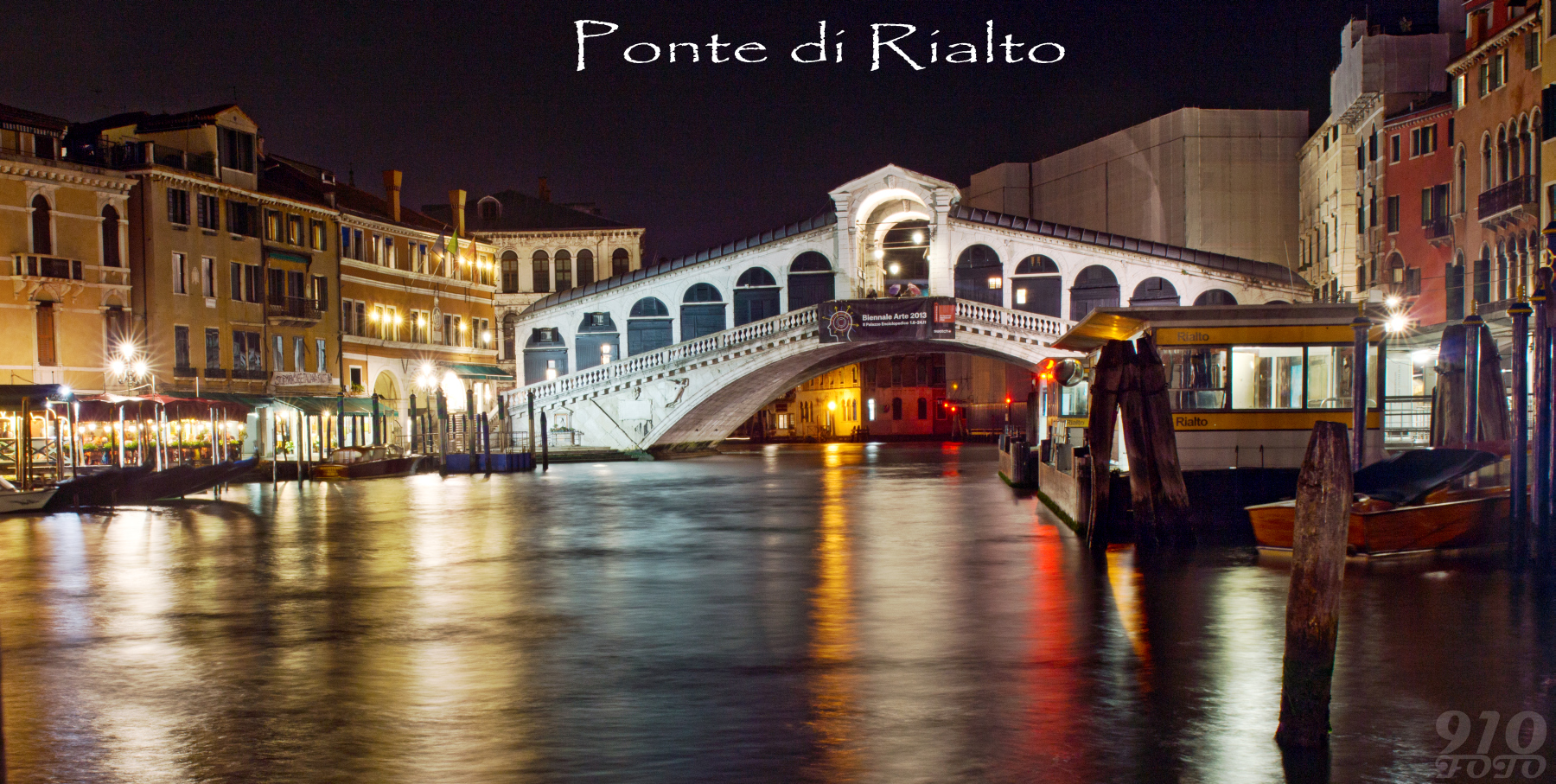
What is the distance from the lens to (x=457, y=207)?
54312mm

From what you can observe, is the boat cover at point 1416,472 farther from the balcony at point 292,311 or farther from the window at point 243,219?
the balcony at point 292,311

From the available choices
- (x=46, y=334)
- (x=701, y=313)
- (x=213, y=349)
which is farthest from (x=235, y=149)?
(x=701, y=313)

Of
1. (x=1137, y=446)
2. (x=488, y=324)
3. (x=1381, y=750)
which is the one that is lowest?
(x=1381, y=750)

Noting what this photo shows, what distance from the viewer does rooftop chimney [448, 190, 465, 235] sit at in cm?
5406

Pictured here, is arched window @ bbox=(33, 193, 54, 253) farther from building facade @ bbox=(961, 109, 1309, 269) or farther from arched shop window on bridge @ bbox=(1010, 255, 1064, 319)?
building facade @ bbox=(961, 109, 1309, 269)

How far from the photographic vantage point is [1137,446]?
15852 millimetres

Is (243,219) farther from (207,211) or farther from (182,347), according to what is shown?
(182,347)

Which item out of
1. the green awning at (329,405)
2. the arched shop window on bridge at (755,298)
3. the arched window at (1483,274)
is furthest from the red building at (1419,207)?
the green awning at (329,405)

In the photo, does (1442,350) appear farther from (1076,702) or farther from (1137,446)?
(1076,702)

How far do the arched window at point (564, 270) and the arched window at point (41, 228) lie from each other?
82.8ft

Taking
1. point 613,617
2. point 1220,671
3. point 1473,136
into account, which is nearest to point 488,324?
point 1473,136

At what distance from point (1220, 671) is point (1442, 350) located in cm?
1417

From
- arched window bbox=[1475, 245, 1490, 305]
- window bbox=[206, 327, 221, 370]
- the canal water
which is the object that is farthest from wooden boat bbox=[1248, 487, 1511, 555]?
window bbox=[206, 327, 221, 370]

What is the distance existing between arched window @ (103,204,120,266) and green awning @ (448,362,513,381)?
15.2 meters
